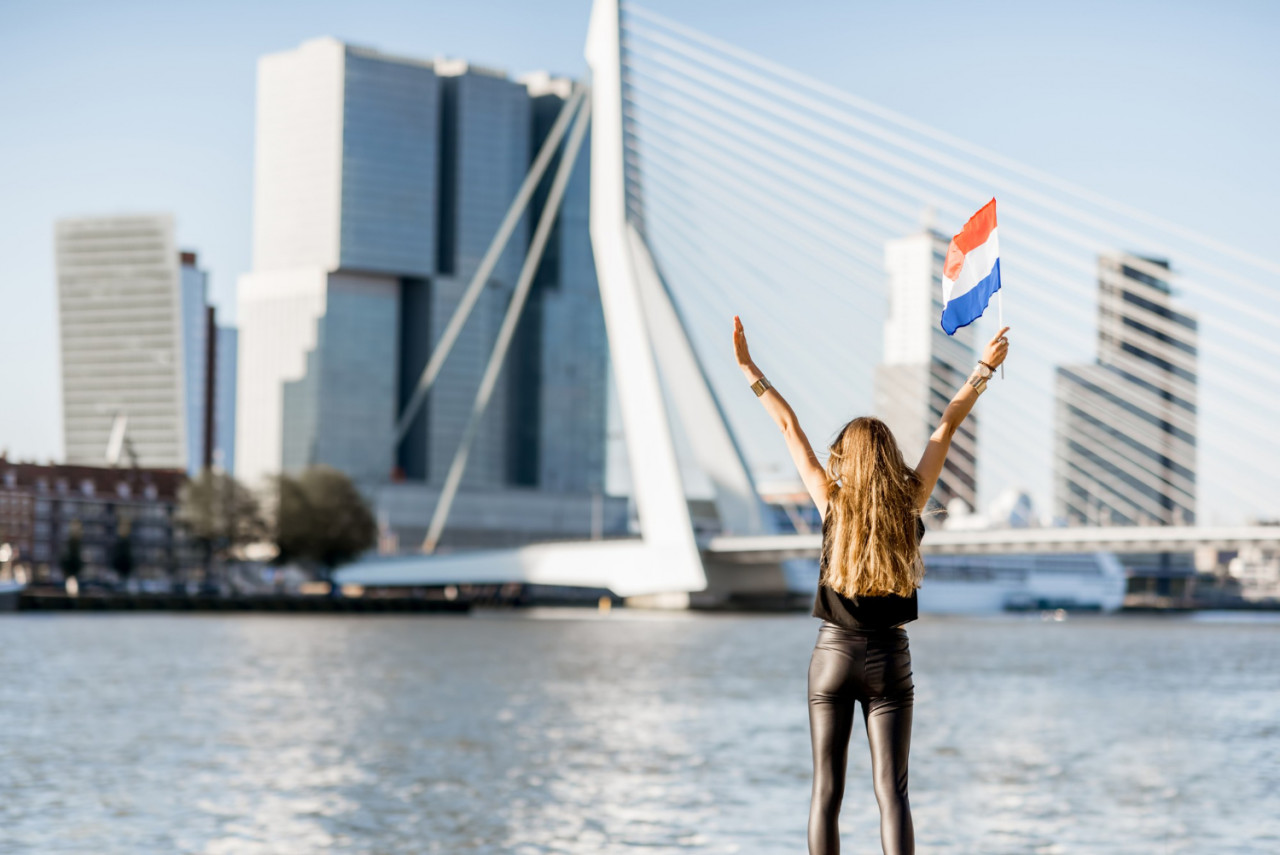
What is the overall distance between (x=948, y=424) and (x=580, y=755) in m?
13.1

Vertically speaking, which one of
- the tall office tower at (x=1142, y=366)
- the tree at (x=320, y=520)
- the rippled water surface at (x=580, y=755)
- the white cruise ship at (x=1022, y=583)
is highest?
the tall office tower at (x=1142, y=366)

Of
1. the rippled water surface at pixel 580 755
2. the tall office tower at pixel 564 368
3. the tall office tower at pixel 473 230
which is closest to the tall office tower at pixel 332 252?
the tall office tower at pixel 473 230

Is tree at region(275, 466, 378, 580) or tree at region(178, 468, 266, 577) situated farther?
tree at region(178, 468, 266, 577)

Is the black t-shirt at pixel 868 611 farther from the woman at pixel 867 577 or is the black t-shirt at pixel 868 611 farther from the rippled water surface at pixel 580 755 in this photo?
the rippled water surface at pixel 580 755

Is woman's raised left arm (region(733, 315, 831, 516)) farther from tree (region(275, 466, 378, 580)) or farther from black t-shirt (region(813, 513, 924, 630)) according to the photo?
tree (region(275, 466, 378, 580))

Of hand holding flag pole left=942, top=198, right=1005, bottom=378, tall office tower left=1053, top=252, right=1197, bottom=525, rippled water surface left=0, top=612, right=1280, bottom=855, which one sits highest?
tall office tower left=1053, top=252, right=1197, bottom=525

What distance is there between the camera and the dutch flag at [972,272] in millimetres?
4871

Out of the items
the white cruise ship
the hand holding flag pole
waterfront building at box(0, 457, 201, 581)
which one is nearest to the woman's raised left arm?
the hand holding flag pole

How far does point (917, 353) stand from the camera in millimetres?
59938

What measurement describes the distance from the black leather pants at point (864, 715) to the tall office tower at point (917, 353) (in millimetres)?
36277

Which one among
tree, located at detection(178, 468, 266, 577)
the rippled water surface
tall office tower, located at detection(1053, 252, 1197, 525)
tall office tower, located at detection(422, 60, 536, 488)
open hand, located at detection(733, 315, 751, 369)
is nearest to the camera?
open hand, located at detection(733, 315, 751, 369)

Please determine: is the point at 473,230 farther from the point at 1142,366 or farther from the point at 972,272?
the point at 972,272

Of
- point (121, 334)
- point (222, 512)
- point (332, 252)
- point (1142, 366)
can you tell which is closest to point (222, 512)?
point (222, 512)

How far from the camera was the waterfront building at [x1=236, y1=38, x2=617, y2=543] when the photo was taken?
132m
